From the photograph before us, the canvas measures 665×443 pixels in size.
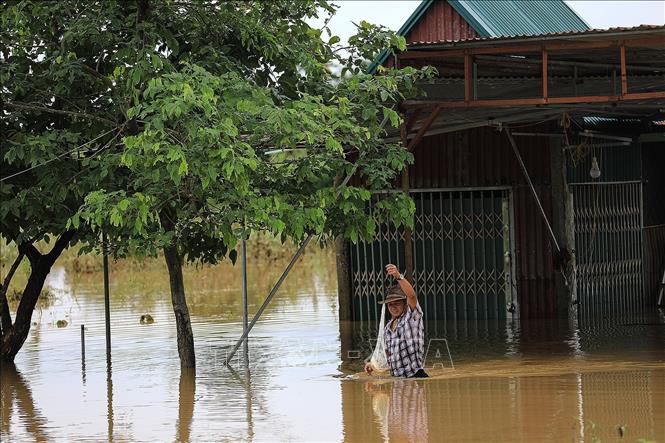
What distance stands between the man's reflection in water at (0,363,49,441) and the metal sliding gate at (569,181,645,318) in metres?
7.98

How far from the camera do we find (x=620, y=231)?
18.9 meters

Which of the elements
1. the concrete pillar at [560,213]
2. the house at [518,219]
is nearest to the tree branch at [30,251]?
the house at [518,219]

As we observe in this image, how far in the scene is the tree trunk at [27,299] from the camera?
15562 mm

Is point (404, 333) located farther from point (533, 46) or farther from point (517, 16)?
point (517, 16)

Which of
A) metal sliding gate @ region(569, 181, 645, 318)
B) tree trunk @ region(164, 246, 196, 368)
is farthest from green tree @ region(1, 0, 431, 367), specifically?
metal sliding gate @ region(569, 181, 645, 318)

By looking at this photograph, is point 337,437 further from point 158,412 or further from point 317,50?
point 317,50

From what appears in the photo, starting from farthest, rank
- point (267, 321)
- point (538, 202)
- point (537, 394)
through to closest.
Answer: point (267, 321) < point (538, 202) < point (537, 394)

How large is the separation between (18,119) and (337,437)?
20.6 feet

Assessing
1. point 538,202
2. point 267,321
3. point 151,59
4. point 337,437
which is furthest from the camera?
point 267,321

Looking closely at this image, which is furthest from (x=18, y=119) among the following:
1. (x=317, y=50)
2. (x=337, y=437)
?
(x=337, y=437)

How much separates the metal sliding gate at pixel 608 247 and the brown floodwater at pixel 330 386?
2.35 feet

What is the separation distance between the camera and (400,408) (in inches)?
434

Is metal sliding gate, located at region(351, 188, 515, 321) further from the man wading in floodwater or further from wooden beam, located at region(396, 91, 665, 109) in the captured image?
the man wading in floodwater

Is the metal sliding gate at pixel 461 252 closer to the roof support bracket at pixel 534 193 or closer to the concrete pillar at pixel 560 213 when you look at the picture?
the roof support bracket at pixel 534 193
